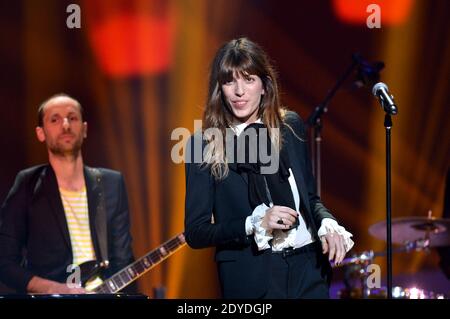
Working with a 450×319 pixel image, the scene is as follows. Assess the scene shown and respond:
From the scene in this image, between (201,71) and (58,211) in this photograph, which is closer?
(58,211)

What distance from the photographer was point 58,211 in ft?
15.6

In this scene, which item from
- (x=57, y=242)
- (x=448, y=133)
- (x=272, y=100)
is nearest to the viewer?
(x=272, y=100)

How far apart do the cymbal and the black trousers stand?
2369 millimetres

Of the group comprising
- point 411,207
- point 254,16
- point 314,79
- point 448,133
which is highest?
point 254,16

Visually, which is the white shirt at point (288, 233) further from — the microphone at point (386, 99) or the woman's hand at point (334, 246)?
the microphone at point (386, 99)

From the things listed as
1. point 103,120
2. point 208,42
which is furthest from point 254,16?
point 103,120

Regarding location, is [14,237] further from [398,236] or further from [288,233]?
[288,233]

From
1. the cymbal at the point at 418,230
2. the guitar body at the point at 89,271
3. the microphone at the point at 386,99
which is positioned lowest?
A: the guitar body at the point at 89,271

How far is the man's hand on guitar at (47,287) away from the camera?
14.3ft

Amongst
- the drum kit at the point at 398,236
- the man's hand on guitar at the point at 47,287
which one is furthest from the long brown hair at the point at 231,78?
the drum kit at the point at 398,236

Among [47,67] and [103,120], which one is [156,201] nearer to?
[103,120]

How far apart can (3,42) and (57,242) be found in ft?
5.73

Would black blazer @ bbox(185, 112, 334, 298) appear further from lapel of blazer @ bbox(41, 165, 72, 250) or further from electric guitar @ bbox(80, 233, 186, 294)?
lapel of blazer @ bbox(41, 165, 72, 250)

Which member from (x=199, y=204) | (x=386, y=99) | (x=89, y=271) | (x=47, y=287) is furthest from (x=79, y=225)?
(x=386, y=99)
